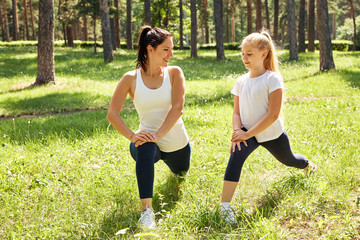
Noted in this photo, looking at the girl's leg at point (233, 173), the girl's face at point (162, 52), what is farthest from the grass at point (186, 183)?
the girl's face at point (162, 52)

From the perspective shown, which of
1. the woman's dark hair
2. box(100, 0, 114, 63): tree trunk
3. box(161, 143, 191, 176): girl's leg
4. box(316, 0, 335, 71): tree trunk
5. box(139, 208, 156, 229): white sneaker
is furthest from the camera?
box(100, 0, 114, 63): tree trunk

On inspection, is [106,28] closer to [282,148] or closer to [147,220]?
[282,148]

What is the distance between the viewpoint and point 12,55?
69.2 feet

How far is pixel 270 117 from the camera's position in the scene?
3.39m

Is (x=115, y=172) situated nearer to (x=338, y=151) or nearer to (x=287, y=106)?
(x=338, y=151)

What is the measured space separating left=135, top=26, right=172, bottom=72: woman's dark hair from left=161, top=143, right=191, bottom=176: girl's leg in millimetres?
1022

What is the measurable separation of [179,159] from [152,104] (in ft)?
2.60

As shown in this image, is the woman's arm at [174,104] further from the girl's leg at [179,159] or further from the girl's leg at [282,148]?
the girl's leg at [282,148]

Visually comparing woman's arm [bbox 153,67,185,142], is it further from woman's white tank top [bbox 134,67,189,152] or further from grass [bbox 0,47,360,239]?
grass [bbox 0,47,360,239]

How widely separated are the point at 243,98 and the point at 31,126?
509 cm

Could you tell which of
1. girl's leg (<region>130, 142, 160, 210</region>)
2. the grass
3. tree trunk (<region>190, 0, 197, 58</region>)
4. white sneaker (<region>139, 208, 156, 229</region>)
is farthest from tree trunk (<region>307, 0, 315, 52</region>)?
white sneaker (<region>139, 208, 156, 229</region>)

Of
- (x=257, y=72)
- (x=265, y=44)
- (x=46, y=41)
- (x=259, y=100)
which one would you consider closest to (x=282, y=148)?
(x=259, y=100)

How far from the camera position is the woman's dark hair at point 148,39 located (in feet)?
11.6

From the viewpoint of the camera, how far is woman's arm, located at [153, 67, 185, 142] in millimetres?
3568
